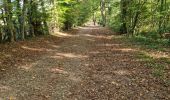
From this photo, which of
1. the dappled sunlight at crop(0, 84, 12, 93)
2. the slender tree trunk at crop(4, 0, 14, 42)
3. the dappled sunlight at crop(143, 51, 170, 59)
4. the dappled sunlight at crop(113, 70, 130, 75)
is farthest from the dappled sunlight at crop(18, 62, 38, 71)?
the slender tree trunk at crop(4, 0, 14, 42)

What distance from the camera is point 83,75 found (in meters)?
11.7

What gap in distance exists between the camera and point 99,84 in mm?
10445

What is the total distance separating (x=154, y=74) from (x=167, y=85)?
1.43m

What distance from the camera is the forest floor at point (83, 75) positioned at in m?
9.30

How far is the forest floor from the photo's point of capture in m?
9.30

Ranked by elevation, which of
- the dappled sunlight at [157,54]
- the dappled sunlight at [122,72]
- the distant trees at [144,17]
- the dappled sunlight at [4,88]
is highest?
the distant trees at [144,17]

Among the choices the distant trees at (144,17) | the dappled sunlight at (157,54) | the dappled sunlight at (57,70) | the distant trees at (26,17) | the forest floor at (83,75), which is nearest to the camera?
the forest floor at (83,75)

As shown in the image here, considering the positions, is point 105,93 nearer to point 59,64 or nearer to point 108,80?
point 108,80

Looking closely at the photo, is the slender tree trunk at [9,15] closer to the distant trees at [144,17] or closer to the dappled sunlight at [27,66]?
the dappled sunlight at [27,66]

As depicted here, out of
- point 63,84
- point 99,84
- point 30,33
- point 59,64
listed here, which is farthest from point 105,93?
point 30,33

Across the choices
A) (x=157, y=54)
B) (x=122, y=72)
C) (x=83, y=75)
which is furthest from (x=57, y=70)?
(x=157, y=54)

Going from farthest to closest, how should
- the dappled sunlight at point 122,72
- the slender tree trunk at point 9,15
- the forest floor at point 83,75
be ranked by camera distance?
1. the slender tree trunk at point 9,15
2. the dappled sunlight at point 122,72
3. the forest floor at point 83,75

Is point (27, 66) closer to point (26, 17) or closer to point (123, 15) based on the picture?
point (26, 17)

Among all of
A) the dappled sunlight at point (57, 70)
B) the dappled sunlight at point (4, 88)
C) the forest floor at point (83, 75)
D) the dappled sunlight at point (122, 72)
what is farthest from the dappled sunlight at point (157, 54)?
the dappled sunlight at point (4, 88)
